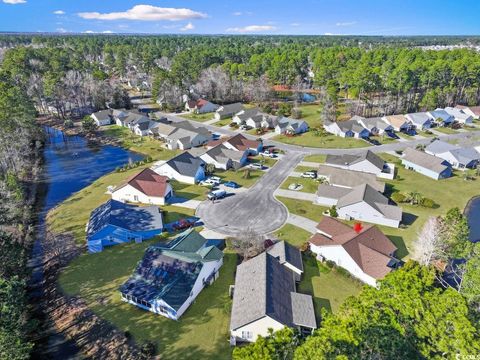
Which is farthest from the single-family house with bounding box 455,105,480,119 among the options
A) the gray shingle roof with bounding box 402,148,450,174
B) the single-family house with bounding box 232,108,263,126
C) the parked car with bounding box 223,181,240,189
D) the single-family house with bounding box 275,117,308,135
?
the parked car with bounding box 223,181,240,189

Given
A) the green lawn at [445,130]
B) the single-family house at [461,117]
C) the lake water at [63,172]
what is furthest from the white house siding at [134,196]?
the single-family house at [461,117]

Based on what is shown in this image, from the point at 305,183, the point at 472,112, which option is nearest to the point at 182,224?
the point at 305,183

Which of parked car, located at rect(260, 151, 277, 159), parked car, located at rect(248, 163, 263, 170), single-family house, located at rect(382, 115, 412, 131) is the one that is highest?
single-family house, located at rect(382, 115, 412, 131)

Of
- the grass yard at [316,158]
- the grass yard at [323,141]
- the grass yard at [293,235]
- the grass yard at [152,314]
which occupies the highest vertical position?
the grass yard at [323,141]

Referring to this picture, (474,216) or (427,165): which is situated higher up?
(427,165)

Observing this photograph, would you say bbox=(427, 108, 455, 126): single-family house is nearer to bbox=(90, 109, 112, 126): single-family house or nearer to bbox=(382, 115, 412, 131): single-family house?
bbox=(382, 115, 412, 131): single-family house

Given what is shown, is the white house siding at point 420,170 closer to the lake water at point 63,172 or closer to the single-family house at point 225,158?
the single-family house at point 225,158

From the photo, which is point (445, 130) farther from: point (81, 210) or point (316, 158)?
point (81, 210)
